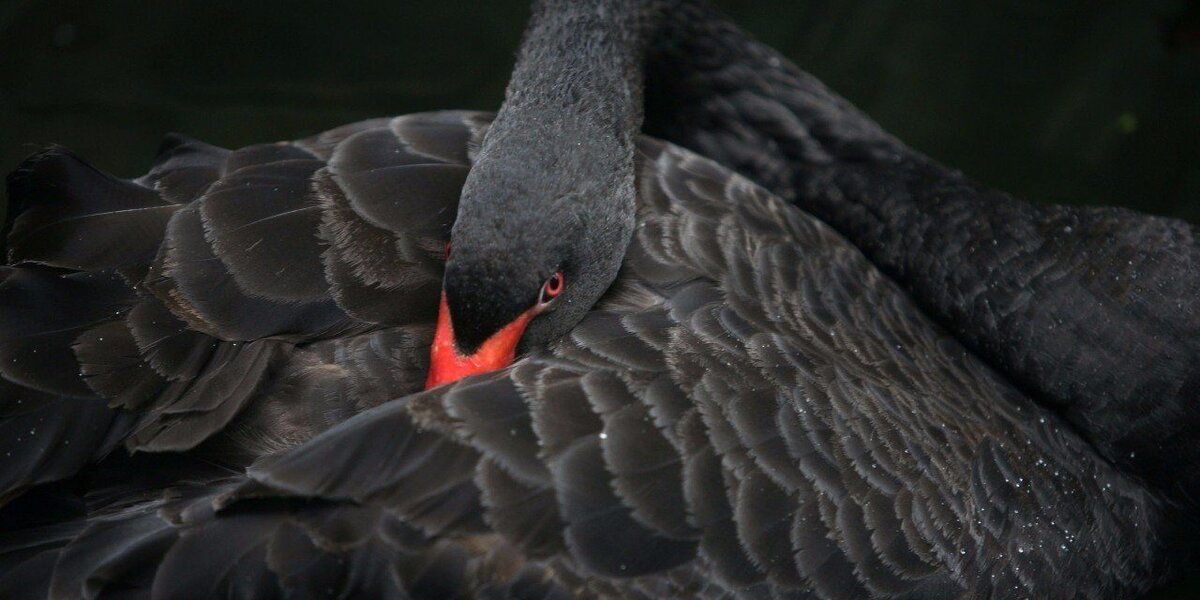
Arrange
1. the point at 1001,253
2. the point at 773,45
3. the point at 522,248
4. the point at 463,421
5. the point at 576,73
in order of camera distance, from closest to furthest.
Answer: the point at 463,421 < the point at 522,248 < the point at 576,73 < the point at 1001,253 < the point at 773,45

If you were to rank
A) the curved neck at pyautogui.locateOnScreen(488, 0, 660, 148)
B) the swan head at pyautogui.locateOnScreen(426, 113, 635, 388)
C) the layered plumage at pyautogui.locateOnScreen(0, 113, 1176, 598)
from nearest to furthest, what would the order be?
1. the layered plumage at pyautogui.locateOnScreen(0, 113, 1176, 598)
2. the swan head at pyautogui.locateOnScreen(426, 113, 635, 388)
3. the curved neck at pyautogui.locateOnScreen(488, 0, 660, 148)

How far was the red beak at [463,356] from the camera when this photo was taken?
2656 mm

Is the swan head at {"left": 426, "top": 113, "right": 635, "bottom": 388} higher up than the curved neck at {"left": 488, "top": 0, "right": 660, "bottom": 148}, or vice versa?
the curved neck at {"left": 488, "top": 0, "right": 660, "bottom": 148}

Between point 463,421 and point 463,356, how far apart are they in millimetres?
247

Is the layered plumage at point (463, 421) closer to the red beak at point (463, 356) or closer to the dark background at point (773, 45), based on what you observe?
the red beak at point (463, 356)

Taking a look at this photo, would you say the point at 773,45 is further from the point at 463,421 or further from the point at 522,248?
the point at 463,421

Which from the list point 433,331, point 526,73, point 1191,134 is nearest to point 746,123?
point 526,73

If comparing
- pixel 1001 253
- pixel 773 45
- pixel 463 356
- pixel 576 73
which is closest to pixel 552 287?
pixel 463 356

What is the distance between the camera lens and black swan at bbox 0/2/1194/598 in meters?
2.40

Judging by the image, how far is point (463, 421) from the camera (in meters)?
2.45

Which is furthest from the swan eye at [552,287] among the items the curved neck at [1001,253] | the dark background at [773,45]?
the dark background at [773,45]

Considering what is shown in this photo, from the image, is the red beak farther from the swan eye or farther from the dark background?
the dark background

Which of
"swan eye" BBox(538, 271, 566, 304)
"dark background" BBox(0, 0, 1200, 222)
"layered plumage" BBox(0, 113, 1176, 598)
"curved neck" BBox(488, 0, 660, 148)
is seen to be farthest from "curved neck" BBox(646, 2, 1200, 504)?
"swan eye" BBox(538, 271, 566, 304)

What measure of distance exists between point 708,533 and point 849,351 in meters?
0.78
